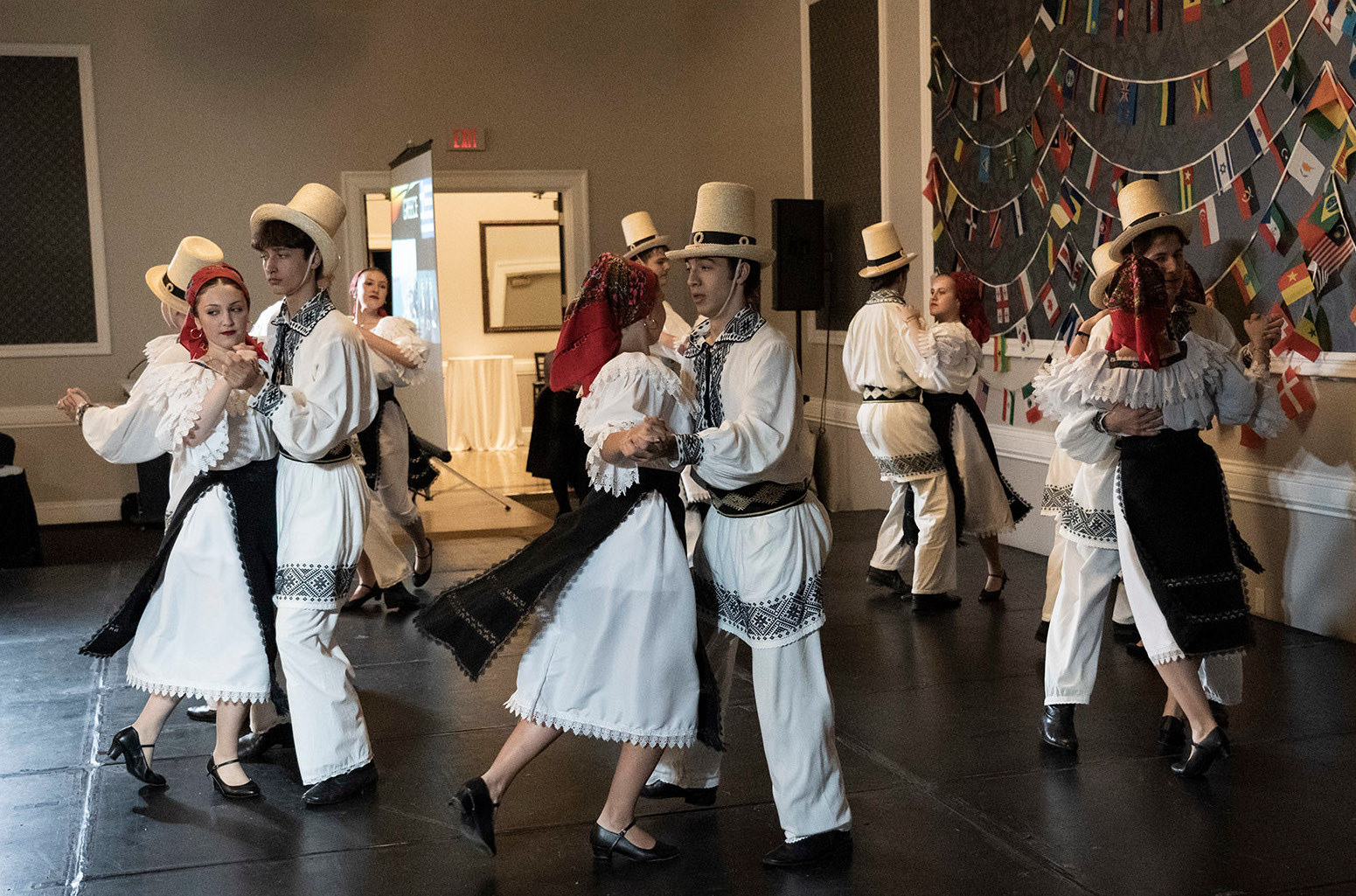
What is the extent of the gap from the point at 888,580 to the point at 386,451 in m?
2.28

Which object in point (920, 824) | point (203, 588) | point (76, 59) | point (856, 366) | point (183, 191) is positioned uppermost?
point (76, 59)

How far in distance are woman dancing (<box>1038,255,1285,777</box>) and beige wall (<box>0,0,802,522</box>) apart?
590cm

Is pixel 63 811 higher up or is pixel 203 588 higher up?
pixel 203 588

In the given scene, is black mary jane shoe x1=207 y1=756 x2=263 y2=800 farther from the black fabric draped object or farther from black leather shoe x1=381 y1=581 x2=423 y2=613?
black leather shoe x1=381 y1=581 x2=423 y2=613

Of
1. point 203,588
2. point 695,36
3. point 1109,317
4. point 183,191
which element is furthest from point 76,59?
point 1109,317

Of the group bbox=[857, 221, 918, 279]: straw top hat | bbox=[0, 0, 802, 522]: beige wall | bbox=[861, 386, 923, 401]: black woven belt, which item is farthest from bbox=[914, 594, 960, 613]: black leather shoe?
bbox=[0, 0, 802, 522]: beige wall

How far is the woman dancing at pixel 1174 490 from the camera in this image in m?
3.27

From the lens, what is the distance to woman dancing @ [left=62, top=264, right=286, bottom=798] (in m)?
3.25

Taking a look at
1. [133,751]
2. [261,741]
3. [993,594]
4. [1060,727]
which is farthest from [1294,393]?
[133,751]

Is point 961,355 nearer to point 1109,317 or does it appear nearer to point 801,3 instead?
point 1109,317

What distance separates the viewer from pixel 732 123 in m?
9.74

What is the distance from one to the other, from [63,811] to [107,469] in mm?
6179

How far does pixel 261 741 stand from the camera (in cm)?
375

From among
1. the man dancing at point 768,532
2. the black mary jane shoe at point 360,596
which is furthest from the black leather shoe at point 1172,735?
the black mary jane shoe at point 360,596
